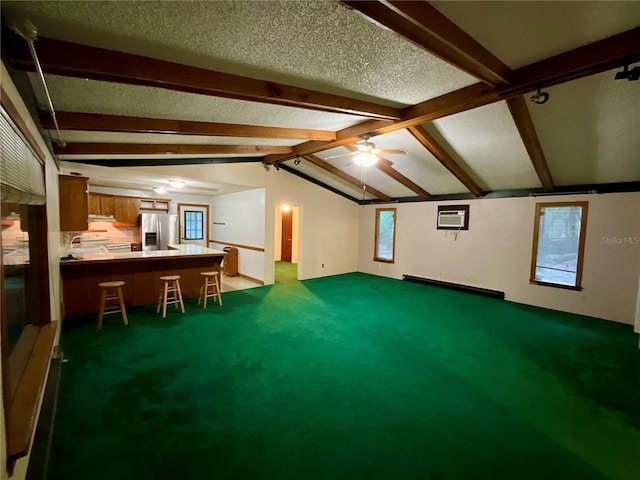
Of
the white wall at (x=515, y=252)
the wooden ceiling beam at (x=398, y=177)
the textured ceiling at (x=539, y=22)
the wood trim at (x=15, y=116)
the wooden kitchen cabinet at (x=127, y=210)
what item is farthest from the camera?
the wooden kitchen cabinet at (x=127, y=210)

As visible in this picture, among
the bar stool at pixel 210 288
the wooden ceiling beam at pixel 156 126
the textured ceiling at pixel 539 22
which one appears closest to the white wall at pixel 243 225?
the bar stool at pixel 210 288

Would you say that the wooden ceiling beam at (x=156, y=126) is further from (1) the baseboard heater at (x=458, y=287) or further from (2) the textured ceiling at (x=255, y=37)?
(1) the baseboard heater at (x=458, y=287)

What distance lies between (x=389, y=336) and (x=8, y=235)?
419cm

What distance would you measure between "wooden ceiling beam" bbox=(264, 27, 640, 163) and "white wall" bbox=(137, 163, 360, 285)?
140 inches

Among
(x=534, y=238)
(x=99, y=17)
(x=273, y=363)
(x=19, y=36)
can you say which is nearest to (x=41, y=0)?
(x=99, y=17)

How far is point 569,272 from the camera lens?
5105 millimetres

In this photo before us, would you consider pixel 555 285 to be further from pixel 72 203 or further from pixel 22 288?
pixel 72 203

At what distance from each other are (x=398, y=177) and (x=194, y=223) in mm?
5952

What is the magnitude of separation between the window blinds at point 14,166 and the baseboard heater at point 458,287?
6882mm

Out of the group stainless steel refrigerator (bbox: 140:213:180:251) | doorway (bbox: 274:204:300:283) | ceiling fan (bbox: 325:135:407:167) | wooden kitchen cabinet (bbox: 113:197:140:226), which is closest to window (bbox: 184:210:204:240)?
stainless steel refrigerator (bbox: 140:213:180:251)

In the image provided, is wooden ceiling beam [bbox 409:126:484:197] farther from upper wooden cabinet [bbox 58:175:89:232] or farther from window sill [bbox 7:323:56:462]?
upper wooden cabinet [bbox 58:175:89:232]

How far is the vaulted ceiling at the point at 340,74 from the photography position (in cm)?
157

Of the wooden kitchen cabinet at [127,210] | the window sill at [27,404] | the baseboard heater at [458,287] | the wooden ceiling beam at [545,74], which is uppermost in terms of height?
the wooden ceiling beam at [545,74]

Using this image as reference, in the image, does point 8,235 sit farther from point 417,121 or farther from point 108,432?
point 417,121
